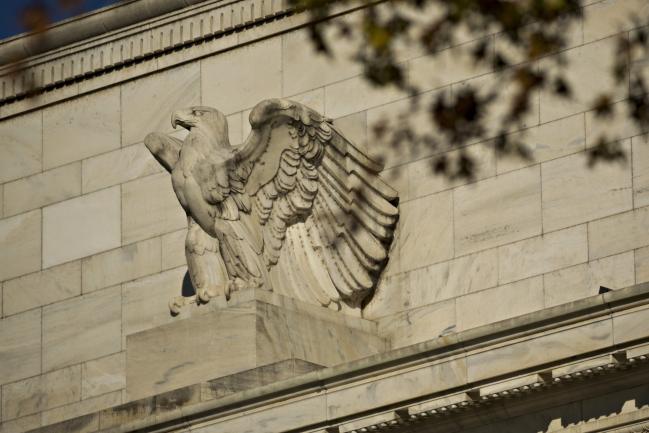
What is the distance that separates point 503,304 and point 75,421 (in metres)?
4.44

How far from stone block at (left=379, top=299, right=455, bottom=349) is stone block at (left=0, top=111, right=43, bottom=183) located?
227 inches

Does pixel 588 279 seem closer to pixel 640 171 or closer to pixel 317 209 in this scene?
pixel 640 171

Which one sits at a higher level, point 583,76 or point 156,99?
point 156,99

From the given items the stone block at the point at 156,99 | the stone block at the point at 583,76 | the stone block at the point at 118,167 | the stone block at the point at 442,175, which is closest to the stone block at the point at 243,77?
the stone block at the point at 156,99

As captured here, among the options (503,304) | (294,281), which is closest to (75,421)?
(294,281)

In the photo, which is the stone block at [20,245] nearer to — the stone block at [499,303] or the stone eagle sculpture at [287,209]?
the stone eagle sculpture at [287,209]

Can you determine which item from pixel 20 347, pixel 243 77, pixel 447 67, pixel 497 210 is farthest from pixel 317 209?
pixel 20 347

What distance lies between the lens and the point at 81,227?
1227 inches

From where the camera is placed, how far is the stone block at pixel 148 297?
3002 centimetres

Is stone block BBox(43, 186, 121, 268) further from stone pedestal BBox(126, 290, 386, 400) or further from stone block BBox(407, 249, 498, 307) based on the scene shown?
stone block BBox(407, 249, 498, 307)

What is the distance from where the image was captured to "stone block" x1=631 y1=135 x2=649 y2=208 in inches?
1051

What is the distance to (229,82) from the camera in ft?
100

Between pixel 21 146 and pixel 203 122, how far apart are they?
421cm

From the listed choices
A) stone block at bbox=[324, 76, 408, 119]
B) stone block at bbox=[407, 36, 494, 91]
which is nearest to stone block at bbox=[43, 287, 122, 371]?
stone block at bbox=[324, 76, 408, 119]
